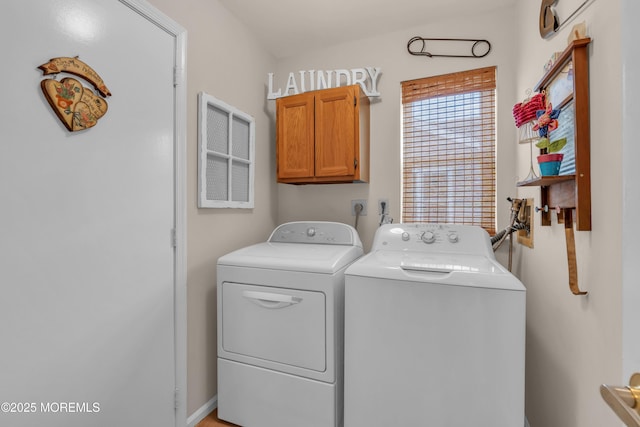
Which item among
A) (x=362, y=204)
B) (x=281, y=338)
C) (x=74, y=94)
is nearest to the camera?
(x=74, y=94)

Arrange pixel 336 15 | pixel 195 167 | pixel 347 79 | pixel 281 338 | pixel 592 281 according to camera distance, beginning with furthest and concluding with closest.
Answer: pixel 347 79
pixel 336 15
pixel 195 167
pixel 281 338
pixel 592 281

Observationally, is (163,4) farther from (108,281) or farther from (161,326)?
(161,326)

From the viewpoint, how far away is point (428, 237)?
1.72m

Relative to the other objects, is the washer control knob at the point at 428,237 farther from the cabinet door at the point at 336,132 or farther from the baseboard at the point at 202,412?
the baseboard at the point at 202,412

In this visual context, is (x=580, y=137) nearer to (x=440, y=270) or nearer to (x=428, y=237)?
(x=440, y=270)

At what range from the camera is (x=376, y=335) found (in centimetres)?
134

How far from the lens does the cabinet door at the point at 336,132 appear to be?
2.03 meters

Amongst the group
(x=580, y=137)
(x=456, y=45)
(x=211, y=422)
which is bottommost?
(x=211, y=422)

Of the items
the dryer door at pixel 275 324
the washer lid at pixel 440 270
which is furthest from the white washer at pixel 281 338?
the washer lid at pixel 440 270

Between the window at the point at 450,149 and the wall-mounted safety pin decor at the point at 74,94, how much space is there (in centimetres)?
188

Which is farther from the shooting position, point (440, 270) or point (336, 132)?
point (336, 132)

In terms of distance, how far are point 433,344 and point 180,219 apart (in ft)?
4.58

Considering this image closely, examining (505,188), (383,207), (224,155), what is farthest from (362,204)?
(224,155)

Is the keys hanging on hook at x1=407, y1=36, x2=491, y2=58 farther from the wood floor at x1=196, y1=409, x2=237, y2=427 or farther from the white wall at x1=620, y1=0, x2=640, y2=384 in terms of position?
the wood floor at x1=196, y1=409, x2=237, y2=427
